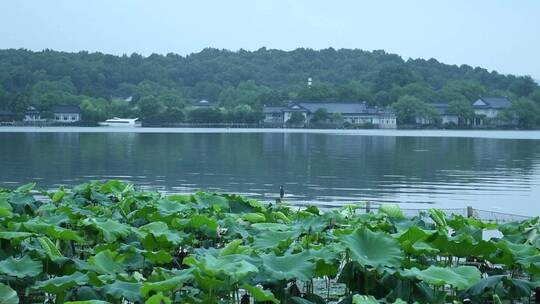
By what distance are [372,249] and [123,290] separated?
2.04m

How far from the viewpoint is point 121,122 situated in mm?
101125

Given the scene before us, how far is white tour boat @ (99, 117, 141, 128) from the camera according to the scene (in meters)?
100

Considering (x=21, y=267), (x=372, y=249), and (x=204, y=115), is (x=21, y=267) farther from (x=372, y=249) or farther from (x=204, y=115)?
(x=204, y=115)

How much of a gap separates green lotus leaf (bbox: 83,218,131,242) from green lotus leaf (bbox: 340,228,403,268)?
7.91 feet

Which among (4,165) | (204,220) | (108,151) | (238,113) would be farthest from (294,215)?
(238,113)

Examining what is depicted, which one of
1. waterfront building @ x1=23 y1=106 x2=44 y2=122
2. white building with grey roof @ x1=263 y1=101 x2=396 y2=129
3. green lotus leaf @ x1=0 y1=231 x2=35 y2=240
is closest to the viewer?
green lotus leaf @ x1=0 y1=231 x2=35 y2=240

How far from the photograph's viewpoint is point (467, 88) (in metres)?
120

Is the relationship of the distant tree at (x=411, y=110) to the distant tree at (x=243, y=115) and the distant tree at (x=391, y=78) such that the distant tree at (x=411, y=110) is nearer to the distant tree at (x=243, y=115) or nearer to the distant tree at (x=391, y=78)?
the distant tree at (x=391, y=78)

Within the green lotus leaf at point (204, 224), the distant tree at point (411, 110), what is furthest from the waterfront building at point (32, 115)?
the green lotus leaf at point (204, 224)

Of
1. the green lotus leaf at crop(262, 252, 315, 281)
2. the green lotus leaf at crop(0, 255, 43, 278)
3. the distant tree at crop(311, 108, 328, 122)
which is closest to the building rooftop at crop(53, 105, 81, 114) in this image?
the distant tree at crop(311, 108, 328, 122)

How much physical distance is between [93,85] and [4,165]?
93.9 m

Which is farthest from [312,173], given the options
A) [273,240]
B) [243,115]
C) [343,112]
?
[343,112]

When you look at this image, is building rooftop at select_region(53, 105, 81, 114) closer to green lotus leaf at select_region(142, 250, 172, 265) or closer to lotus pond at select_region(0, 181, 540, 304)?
lotus pond at select_region(0, 181, 540, 304)

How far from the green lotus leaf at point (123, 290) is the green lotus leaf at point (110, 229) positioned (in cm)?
186
